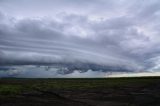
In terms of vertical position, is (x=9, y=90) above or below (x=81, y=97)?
above

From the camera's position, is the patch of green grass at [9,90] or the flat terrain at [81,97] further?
the patch of green grass at [9,90]

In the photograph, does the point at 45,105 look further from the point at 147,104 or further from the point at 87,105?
the point at 147,104

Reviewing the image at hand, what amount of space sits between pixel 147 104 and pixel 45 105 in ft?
58.2

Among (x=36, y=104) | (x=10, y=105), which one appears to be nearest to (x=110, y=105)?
(x=36, y=104)

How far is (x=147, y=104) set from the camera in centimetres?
4541

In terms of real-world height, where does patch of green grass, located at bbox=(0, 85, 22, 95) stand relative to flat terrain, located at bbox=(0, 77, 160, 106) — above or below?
above

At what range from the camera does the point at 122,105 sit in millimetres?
44562

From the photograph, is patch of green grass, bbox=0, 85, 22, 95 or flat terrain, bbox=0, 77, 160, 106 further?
patch of green grass, bbox=0, 85, 22, 95

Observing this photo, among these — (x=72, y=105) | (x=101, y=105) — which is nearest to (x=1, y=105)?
(x=72, y=105)

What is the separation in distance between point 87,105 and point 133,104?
27.1 ft

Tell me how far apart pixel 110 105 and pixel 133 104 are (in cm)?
425

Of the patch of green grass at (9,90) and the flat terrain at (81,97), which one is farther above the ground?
the patch of green grass at (9,90)

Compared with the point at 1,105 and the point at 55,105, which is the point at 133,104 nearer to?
the point at 55,105

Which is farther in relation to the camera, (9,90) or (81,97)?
(9,90)
